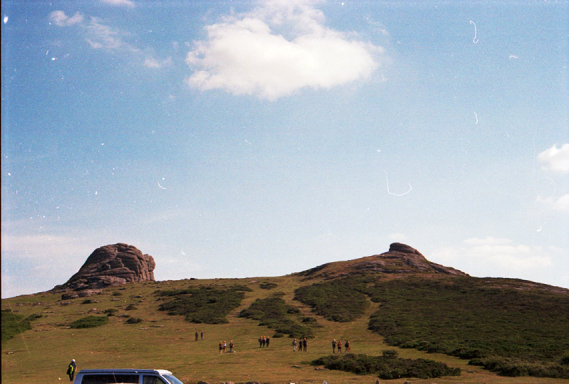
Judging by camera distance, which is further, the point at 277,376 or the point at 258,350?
the point at 258,350

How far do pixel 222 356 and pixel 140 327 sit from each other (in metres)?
24.8

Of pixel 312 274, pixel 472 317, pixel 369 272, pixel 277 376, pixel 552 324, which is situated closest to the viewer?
pixel 277 376

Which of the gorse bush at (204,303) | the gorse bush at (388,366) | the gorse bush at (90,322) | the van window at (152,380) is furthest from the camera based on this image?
the gorse bush at (204,303)

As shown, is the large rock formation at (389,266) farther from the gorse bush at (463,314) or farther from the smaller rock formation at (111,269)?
the smaller rock formation at (111,269)

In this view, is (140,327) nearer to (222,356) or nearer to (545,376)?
(222,356)

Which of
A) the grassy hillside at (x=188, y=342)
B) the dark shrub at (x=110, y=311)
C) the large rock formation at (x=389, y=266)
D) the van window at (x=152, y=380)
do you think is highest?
the large rock formation at (x=389, y=266)

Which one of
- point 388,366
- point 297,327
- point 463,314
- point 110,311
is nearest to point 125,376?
point 388,366

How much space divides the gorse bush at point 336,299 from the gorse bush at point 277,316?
16.3 ft

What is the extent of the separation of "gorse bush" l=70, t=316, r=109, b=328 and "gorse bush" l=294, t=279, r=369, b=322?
35768 millimetres

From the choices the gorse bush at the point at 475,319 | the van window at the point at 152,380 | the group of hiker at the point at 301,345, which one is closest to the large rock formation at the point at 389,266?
the gorse bush at the point at 475,319

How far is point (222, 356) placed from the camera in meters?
45.4

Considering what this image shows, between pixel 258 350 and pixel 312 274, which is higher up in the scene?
pixel 312 274

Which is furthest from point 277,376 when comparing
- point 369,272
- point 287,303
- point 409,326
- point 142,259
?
point 142,259

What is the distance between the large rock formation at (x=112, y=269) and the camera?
114750 millimetres
